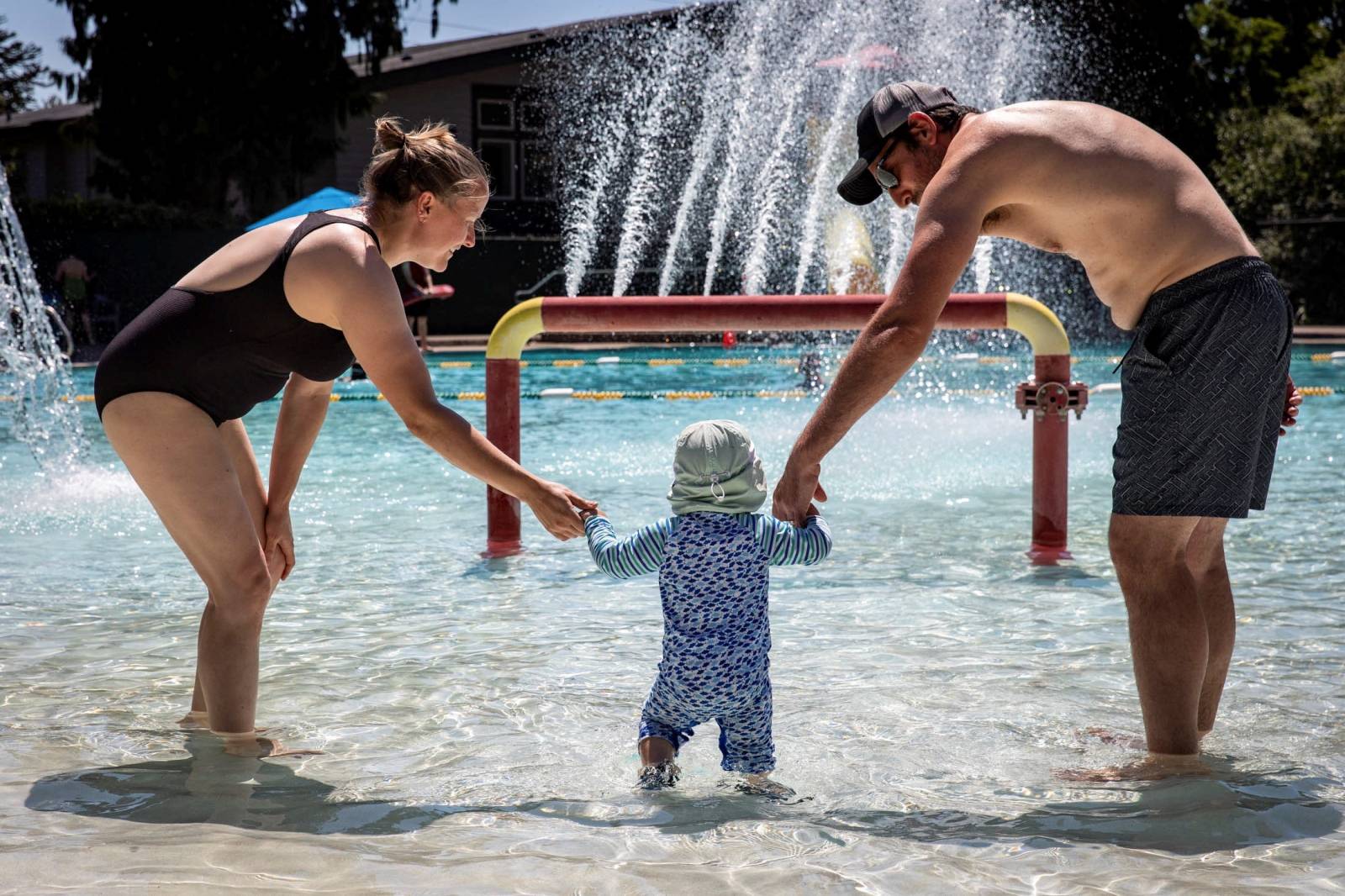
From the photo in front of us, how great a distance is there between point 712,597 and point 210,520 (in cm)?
110

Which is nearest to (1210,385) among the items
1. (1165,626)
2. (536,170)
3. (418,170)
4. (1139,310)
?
(1139,310)

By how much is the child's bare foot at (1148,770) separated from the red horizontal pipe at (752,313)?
238 cm

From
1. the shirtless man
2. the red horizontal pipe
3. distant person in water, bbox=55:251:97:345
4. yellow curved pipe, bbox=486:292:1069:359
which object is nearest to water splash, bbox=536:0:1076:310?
distant person in water, bbox=55:251:97:345

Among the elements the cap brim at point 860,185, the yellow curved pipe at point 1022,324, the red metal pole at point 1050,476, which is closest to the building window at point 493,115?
the yellow curved pipe at point 1022,324

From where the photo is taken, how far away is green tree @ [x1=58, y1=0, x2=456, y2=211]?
76.8ft

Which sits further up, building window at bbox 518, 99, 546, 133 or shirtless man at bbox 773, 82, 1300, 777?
building window at bbox 518, 99, 546, 133

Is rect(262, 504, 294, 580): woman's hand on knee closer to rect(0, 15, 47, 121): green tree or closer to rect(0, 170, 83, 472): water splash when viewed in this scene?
rect(0, 170, 83, 472): water splash

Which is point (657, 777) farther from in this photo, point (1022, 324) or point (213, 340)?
point (1022, 324)

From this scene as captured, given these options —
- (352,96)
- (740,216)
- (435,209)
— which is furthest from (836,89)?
(435,209)

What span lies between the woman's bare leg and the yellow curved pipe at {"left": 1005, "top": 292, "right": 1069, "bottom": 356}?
10.2ft

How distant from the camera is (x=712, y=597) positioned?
289cm

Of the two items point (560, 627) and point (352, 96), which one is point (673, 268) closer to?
point (352, 96)

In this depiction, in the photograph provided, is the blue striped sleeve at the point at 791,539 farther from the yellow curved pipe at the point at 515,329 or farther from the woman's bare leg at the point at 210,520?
the yellow curved pipe at the point at 515,329

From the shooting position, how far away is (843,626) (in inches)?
178
